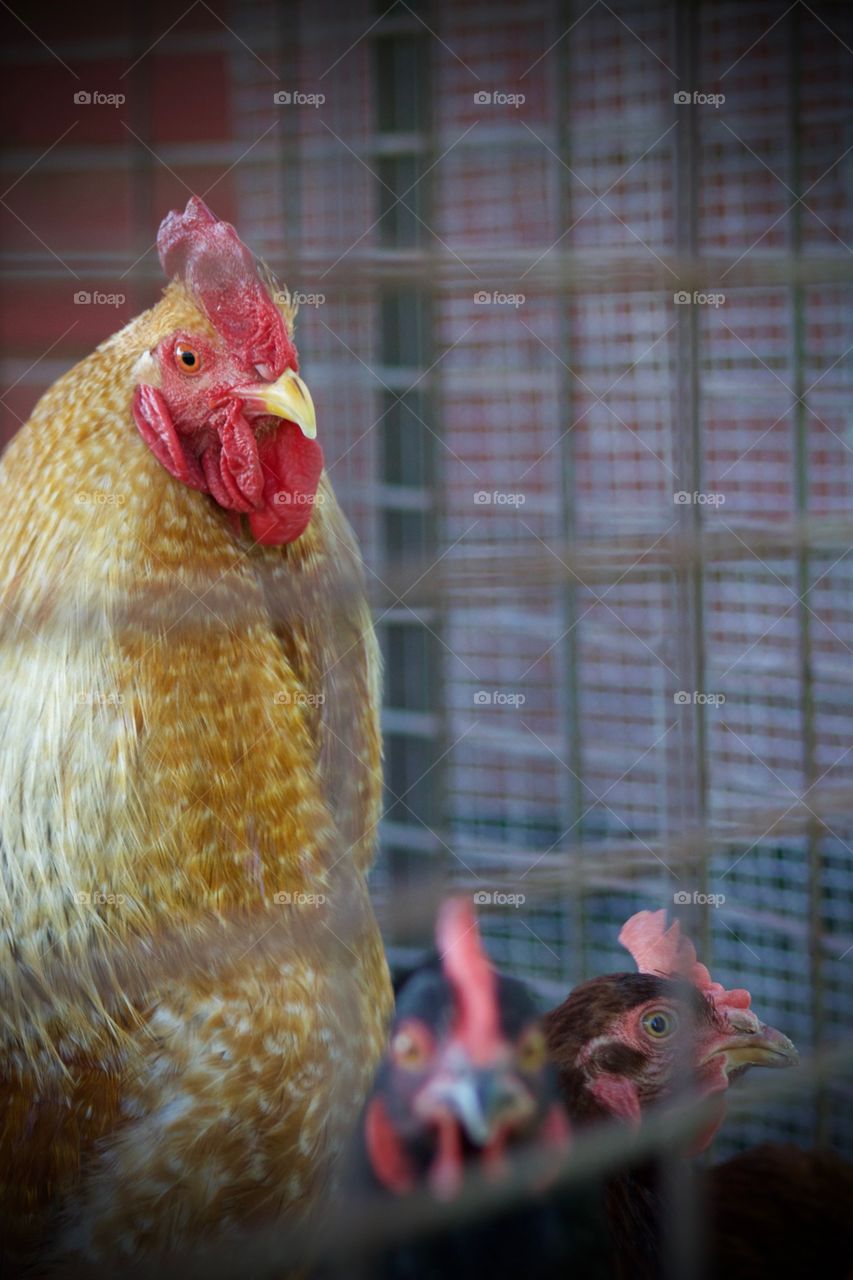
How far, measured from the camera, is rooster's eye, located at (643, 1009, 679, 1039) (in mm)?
1487

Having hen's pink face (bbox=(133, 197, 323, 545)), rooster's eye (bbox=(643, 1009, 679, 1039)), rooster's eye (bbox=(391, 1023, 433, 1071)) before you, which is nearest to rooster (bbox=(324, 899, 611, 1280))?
rooster's eye (bbox=(391, 1023, 433, 1071))

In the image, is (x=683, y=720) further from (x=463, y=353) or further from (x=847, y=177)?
(x=847, y=177)

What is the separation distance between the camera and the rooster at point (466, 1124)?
134 centimetres

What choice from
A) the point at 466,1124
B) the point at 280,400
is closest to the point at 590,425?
the point at 280,400

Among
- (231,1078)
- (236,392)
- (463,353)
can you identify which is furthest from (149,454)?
(231,1078)

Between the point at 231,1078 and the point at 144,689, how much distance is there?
353 mm

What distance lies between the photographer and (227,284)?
114cm

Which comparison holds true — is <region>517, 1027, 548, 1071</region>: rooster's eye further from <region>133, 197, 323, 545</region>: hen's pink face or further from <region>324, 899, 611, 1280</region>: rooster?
<region>133, 197, 323, 545</region>: hen's pink face

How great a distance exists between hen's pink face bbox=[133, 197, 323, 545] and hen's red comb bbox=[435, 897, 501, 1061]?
51 centimetres

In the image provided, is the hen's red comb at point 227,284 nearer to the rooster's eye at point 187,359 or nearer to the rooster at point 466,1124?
the rooster's eye at point 187,359

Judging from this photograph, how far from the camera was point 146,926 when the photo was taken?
1194mm

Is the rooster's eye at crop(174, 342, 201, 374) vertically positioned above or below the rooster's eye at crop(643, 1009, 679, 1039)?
above

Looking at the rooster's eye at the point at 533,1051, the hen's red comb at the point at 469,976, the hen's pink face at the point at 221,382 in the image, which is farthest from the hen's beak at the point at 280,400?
the rooster's eye at the point at 533,1051

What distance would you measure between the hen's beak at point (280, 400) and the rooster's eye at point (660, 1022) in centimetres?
76
